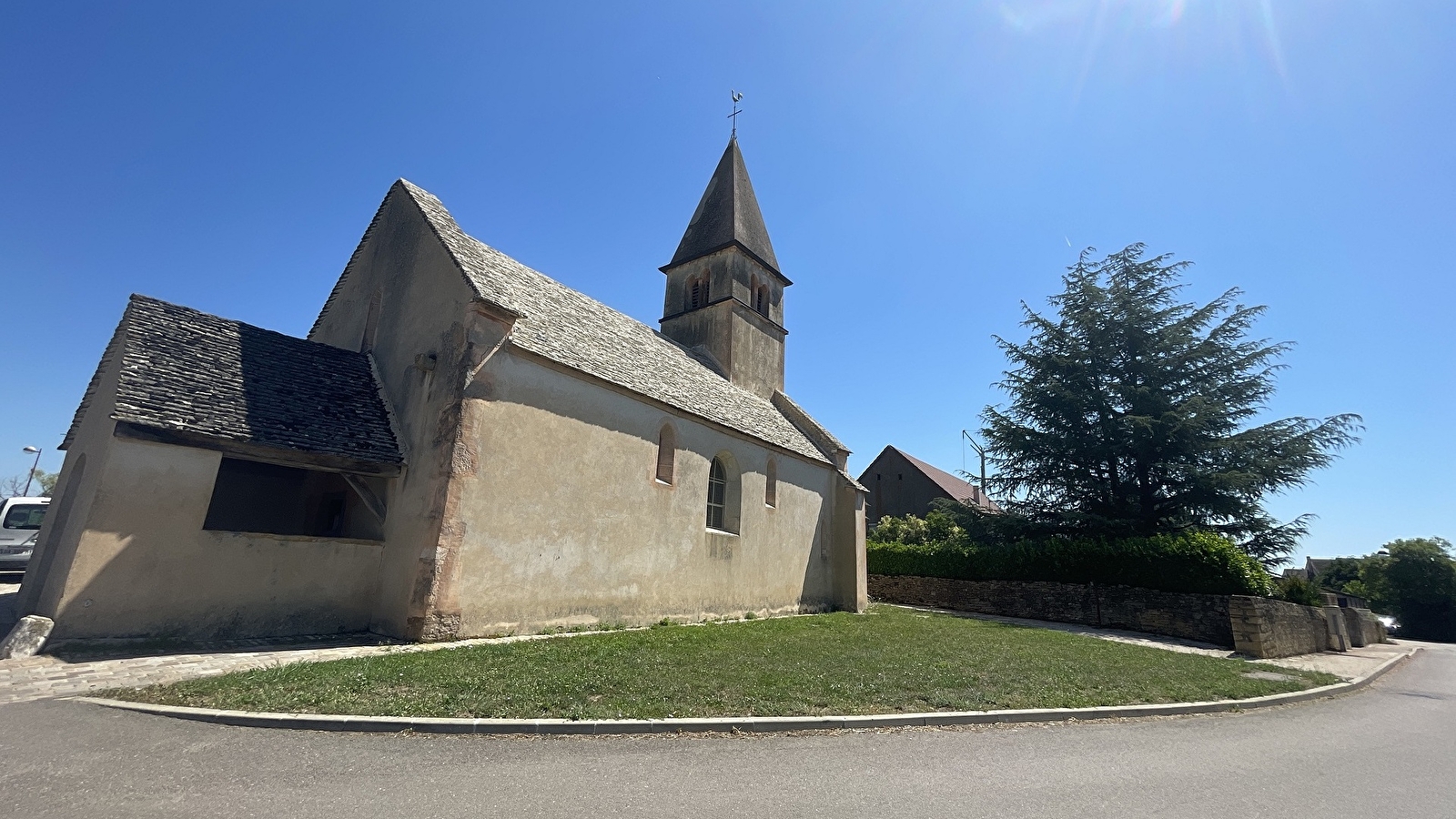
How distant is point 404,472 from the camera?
38.9ft

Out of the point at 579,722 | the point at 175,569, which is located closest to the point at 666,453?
the point at 175,569

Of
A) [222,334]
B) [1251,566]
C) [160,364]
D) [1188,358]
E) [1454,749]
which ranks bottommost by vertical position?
[1454,749]

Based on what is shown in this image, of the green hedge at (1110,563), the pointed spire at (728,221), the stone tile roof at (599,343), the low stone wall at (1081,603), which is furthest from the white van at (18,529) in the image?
the green hedge at (1110,563)

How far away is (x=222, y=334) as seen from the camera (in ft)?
39.7

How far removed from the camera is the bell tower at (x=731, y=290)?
24469 millimetres

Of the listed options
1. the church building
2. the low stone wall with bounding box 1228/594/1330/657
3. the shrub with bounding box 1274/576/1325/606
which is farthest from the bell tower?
the shrub with bounding box 1274/576/1325/606

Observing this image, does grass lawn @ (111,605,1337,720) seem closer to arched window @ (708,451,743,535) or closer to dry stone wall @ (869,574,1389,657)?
dry stone wall @ (869,574,1389,657)

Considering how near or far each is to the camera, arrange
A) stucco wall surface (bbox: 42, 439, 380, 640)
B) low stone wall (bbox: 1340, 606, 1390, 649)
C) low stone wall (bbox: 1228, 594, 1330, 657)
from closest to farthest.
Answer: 1. stucco wall surface (bbox: 42, 439, 380, 640)
2. low stone wall (bbox: 1228, 594, 1330, 657)
3. low stone wall (bbox: 1340, 606, 1390, 649)

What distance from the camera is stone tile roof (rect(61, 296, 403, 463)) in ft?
32.3

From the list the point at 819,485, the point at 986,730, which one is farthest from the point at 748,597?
the point at 986,730

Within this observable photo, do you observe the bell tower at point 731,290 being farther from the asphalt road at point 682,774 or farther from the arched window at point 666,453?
the asphalt road at point 682,774

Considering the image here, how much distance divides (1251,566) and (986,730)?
16499mm

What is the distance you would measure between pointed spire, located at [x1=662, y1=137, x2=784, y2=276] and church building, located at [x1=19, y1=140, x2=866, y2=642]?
908 centimetres

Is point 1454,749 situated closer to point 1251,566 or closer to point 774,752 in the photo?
point 774,752
